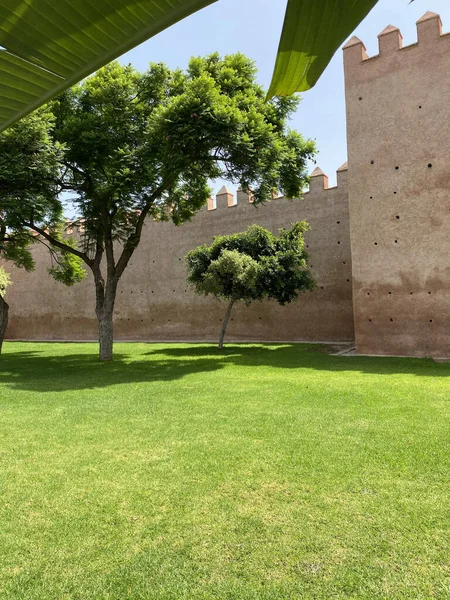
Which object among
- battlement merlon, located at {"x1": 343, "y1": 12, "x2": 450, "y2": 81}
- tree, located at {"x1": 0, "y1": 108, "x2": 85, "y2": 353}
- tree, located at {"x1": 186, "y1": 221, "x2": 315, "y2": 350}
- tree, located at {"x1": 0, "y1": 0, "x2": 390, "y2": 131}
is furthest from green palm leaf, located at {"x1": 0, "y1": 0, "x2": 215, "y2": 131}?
battlement merlon, located at {"x1": 343, "y1": 12, "x2": 450, "y2": 81}

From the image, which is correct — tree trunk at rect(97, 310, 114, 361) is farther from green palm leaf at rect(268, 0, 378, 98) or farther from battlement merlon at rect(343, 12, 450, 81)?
green palm leaf at rect(268, 0, 378, 98)

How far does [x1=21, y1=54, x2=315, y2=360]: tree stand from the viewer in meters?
9.16

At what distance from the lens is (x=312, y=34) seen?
0.38 m

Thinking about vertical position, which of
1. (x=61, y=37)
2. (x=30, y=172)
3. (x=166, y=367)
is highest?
(x=30, y=172)

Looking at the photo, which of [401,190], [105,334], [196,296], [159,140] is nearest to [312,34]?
[159,140]

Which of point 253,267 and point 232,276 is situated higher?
point 253,267

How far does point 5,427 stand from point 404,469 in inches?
173

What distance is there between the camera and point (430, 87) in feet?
34.5

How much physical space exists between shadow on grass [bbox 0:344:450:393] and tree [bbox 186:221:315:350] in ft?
6.32

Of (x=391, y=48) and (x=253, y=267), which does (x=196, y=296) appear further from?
(x=391, y=48)

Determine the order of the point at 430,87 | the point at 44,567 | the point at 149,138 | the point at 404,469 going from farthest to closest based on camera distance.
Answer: the point at 430,87, the point at 149,138, the point at 404,469, the point at 44,567

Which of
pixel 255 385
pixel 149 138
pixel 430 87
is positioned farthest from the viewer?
pixel 430 87

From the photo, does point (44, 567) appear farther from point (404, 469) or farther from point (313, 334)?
point (313, 334)

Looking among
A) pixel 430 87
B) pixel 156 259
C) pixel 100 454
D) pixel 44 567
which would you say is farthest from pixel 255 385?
pixel 156 259
